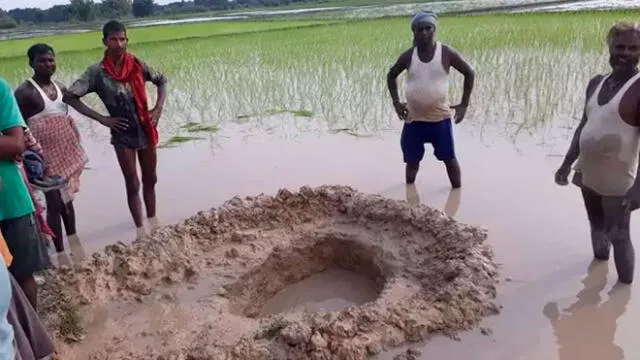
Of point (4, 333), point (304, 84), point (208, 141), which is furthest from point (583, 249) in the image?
point (304, 84)

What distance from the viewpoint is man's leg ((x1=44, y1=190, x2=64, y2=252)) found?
343cm

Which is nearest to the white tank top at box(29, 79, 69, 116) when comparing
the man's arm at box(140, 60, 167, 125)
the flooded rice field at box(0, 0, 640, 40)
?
the man's arm at box(140, 60, 167, 125)

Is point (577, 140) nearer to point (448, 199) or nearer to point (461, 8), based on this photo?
point (448, 199)

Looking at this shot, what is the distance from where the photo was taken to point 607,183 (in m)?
2.59

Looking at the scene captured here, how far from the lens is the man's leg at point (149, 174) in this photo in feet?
12.4

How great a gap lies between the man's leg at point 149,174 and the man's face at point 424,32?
2017mm

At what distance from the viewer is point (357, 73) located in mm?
8750

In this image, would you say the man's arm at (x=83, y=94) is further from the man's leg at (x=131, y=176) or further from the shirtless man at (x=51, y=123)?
the man's leg at (x=131, y=176)

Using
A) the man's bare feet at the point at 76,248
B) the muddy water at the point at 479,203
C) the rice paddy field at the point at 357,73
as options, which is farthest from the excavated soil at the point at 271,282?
the rice paddy field at the point at 357,73

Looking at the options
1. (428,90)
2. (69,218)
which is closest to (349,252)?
(428,90)

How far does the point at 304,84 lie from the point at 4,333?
724cm

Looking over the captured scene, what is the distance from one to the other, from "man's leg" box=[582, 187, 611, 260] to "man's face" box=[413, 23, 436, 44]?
158 centimetres

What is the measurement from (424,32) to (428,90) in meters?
0.41

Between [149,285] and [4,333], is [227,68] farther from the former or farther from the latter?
[4,333]
